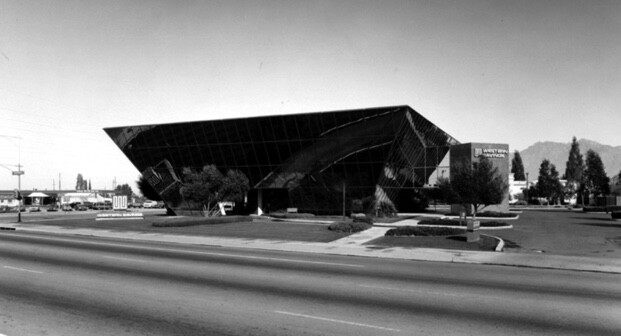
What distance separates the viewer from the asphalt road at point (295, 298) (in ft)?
30.0

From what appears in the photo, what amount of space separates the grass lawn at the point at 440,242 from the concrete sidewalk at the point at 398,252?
115 centimetres

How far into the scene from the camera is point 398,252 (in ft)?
75.0

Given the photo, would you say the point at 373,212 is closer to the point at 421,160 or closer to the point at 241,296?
the point at 421,160

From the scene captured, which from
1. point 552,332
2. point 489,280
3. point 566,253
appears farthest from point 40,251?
point 566,253

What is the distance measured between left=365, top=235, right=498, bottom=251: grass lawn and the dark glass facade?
691 inches

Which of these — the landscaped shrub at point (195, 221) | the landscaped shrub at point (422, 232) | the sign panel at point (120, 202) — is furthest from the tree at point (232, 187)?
the landscaped shrub at point (422, 232)

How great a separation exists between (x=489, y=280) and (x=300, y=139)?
124 feet

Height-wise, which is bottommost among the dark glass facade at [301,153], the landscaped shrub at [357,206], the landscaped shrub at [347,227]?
the landscaped shrub at [347,227]

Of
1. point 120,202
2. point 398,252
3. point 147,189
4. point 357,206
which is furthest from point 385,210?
point 147,189

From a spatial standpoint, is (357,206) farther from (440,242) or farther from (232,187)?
(440,242)

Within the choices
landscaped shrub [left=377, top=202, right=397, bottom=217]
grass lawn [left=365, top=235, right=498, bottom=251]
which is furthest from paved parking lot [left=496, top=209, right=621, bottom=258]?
landscaped shrub [left=377, top=202, right=397, bottom=217]

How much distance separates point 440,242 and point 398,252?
14.1 feet

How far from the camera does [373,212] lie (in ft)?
167

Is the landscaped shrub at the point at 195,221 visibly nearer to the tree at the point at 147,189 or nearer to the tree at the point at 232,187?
the tree at the point at 232,187
